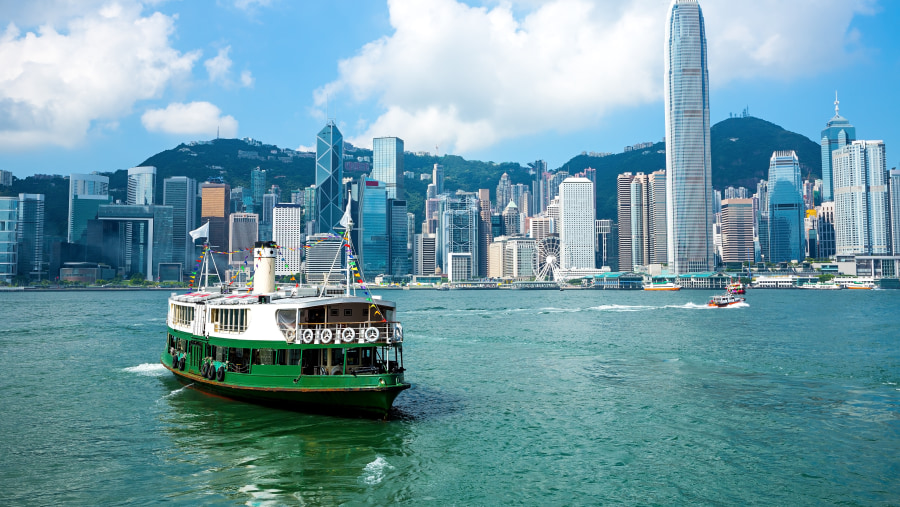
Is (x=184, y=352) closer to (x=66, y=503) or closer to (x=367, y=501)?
(x=66, y=503)

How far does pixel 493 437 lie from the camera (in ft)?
75.5

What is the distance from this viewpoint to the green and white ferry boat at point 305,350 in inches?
936

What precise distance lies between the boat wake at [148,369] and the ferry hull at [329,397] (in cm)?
1291

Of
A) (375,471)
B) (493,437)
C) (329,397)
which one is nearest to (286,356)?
(329,397)

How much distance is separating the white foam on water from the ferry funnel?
1266 cm

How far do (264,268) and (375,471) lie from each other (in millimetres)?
14047

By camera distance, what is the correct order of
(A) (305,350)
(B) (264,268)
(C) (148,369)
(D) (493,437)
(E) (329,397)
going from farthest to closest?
(C) (148,369), (B) (264,268), (A) (305,350), (E) (329,397), (D) (493,437)

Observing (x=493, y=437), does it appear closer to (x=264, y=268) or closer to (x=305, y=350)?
(x=305, y=350)

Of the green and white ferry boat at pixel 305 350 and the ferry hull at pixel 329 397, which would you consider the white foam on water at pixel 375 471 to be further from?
the green and white ferry boat at pixel 305 350

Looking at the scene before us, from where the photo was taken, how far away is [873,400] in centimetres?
2908

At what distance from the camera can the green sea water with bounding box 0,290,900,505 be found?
17812 mm

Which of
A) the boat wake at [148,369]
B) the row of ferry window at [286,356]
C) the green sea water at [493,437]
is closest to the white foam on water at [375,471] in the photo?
the green sea water at [493,437]

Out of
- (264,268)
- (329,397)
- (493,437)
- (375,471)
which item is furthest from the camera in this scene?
(264,268)

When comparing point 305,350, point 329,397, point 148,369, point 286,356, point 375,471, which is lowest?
point 375,471
